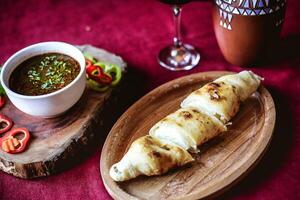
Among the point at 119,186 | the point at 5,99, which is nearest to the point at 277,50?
the point at 119,186

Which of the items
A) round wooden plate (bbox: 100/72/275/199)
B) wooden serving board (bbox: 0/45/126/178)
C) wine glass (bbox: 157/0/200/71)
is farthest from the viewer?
wine glass (bbox: 157/0/200/71)

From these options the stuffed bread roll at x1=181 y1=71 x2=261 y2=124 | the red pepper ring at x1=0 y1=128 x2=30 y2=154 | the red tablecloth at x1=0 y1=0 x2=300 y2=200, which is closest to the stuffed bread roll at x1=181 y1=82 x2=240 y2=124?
the stuffed bread roll at x1=181 y1=71 x2=261 y2=124

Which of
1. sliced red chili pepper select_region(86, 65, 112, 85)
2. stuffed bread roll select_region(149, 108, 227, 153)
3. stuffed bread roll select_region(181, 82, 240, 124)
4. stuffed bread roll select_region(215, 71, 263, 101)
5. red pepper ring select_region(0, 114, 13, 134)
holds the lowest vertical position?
red pepper ring select_region(0, 114, 13, 134)

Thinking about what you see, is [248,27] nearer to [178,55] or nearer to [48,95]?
[178,55]

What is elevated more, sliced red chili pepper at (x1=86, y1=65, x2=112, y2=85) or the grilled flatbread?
the grilled flatbread

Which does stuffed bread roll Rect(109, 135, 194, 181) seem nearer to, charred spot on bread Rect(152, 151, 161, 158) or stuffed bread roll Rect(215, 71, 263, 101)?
charred spot on bread Rect(152, 151, 161, 158)

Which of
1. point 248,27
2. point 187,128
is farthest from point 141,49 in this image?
point 187,128

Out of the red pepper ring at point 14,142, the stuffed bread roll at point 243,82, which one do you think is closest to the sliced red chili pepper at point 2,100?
the red pepper ring at point 14,142
